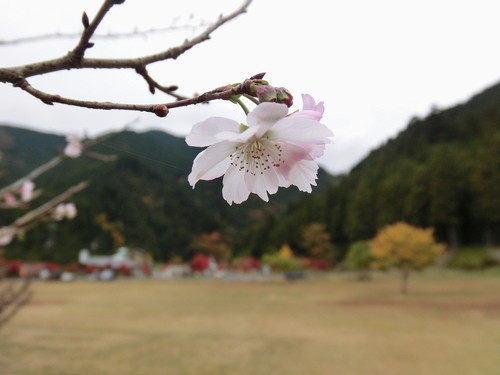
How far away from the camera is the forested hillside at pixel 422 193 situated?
21.1m

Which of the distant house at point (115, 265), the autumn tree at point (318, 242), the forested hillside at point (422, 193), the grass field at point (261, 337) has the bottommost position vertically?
the grass field at point (261, 337)

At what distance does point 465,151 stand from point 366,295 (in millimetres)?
14675

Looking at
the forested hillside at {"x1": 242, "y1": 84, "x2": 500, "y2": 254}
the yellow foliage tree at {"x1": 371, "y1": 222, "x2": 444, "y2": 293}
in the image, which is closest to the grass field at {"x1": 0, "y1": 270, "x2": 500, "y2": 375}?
the yellow foliage tree at {"x1": 371, "y1": 222, "x2": 444, "y2": 293}

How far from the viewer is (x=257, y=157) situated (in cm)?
31

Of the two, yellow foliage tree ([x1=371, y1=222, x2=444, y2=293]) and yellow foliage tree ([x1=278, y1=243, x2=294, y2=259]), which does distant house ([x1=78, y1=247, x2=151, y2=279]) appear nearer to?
yellow foliage tree ([x1=278, y1=243, x2=294, y2=259])

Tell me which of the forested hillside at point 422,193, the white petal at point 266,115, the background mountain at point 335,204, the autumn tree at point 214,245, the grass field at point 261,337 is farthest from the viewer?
the autumn tree at point 214,245

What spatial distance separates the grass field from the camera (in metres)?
5.64

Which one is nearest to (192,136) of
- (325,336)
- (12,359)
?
(12,359)

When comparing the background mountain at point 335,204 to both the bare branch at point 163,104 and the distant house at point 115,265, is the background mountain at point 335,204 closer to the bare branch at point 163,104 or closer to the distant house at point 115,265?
the distant house at point 115,265

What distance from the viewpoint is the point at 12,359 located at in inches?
239

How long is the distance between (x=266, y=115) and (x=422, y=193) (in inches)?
933

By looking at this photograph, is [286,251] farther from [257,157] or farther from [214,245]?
[257,157]

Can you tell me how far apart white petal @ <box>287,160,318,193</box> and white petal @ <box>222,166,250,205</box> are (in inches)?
1.3

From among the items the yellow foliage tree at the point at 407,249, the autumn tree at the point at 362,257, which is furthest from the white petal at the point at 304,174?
the autumn tree at the point at 362,257
